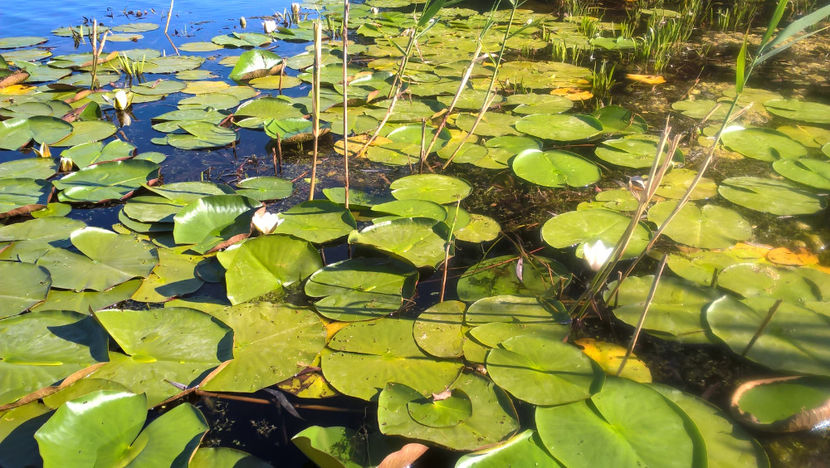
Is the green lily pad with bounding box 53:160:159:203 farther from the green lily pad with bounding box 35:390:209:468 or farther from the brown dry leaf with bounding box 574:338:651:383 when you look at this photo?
the brown dry leaf with bounding box 574:338:651:383

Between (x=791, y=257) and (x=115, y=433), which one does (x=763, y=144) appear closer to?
(x=791, y=257)

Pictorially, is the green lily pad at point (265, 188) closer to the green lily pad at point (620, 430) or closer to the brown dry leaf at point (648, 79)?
the green lily pad at point (620, 430)

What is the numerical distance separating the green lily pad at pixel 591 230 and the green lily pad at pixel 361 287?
528mm

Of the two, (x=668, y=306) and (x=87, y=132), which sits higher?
(x=87, y=132)

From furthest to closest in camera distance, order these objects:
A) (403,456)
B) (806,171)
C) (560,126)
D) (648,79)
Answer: (648,79), (560,126), (806,171), (403,456)

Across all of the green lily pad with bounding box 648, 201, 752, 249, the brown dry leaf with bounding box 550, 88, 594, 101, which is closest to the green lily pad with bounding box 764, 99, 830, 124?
the brown dry leaf with bounding box 550, 88, 594, 101

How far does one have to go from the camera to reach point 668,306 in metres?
1.40

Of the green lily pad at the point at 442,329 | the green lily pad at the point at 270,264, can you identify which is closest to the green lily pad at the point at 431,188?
the green lily pad at the point at 270,264

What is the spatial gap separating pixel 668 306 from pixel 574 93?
7.02 ft

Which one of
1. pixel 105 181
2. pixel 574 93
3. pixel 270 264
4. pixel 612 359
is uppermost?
pixel 574 93

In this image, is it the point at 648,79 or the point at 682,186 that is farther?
the point at 648,79

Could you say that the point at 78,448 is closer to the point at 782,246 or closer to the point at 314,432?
the point at 314,432

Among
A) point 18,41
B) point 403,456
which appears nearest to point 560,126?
point 403,456

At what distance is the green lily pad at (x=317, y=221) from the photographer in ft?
5.87
